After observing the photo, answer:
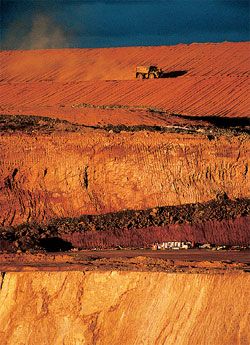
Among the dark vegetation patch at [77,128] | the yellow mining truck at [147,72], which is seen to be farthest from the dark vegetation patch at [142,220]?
the yellow mining truck at [147,72]

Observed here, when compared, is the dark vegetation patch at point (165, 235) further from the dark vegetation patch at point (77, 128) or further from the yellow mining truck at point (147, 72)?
the yellow mining truck at point (147, 72)

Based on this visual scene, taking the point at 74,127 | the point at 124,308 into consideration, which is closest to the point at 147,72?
the point at 74,127

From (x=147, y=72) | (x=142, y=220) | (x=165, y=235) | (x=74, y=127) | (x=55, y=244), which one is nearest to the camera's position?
(x=165, y=235)

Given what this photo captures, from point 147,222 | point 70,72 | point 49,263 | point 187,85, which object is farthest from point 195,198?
point 70,72

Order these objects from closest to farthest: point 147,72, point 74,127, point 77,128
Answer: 1. point 77,128
2. point 74,127
3. point 147,72

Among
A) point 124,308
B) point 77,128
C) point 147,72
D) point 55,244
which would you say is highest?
point 147,72

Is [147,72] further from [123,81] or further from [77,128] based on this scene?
[77,128]

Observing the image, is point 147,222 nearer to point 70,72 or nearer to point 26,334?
point 26,334

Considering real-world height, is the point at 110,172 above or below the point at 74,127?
below

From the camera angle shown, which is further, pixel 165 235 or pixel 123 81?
pixel 123 81
